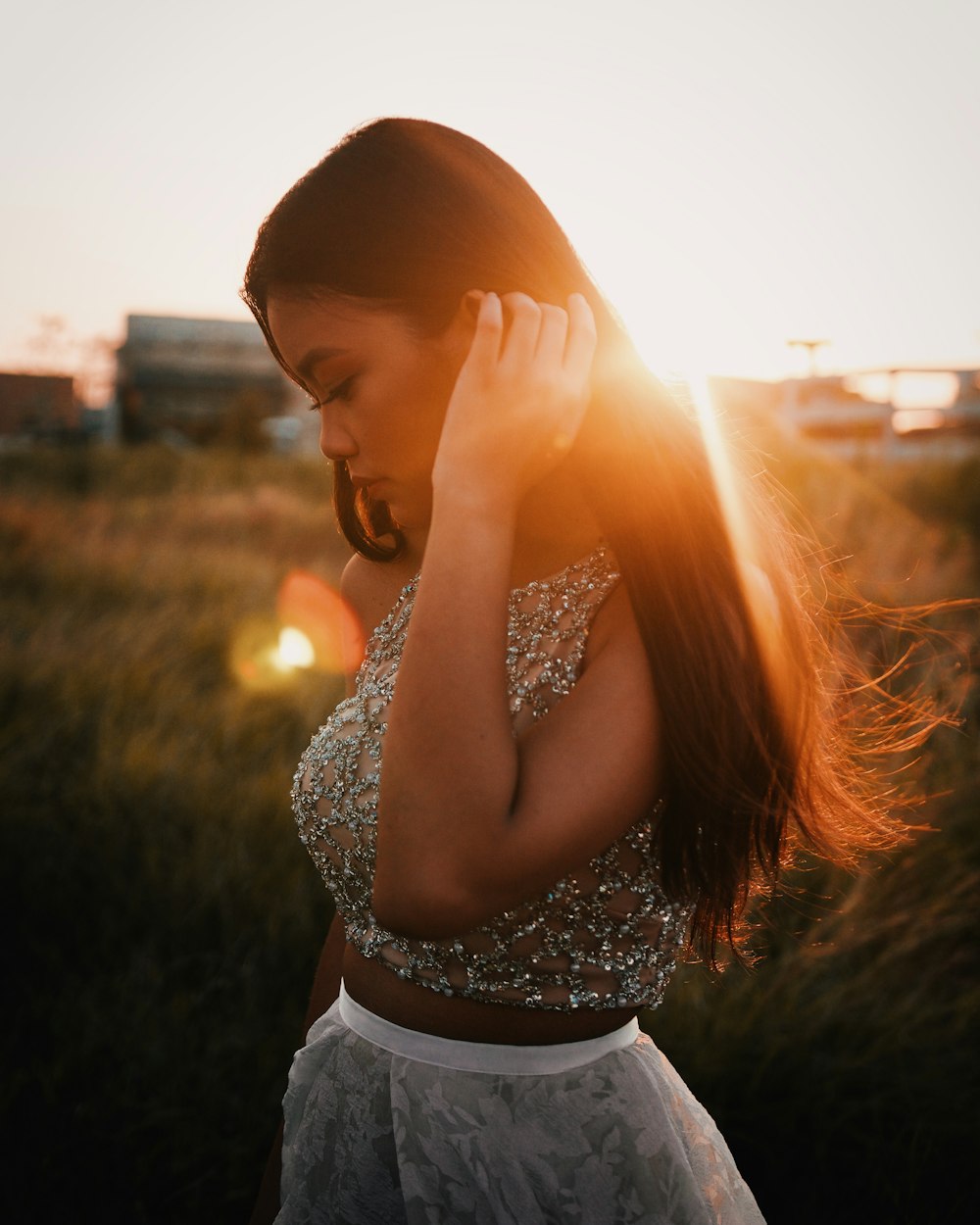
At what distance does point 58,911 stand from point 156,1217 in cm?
145

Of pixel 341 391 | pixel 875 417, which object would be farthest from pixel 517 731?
pixel 875 417

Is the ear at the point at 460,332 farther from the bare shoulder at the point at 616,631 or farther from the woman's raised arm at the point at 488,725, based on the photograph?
the bare shoulder at the point at 616,631

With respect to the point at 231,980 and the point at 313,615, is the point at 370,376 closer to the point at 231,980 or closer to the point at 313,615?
the point at 231,980

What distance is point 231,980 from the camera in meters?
3.23

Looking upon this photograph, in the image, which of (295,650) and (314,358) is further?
(295,650)

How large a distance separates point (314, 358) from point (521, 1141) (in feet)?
4.05

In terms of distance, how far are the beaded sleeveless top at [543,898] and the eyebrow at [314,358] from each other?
479 millimetres

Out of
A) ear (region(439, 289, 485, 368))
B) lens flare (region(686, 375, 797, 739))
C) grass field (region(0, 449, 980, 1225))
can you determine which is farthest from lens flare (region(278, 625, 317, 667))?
lens flare (region(686, 375, 797, 739))

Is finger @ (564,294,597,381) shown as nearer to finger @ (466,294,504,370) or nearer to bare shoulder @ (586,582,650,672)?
finger @ (466,294,504,370)

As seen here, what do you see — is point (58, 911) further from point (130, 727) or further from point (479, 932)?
point (479, 932)

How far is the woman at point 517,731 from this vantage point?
3.67ft

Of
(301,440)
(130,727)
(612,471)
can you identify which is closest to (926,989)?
(612,471)

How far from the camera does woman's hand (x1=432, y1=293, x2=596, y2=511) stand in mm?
1176

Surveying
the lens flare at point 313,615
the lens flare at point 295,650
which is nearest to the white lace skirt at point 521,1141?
the lens flare at point 313,615
